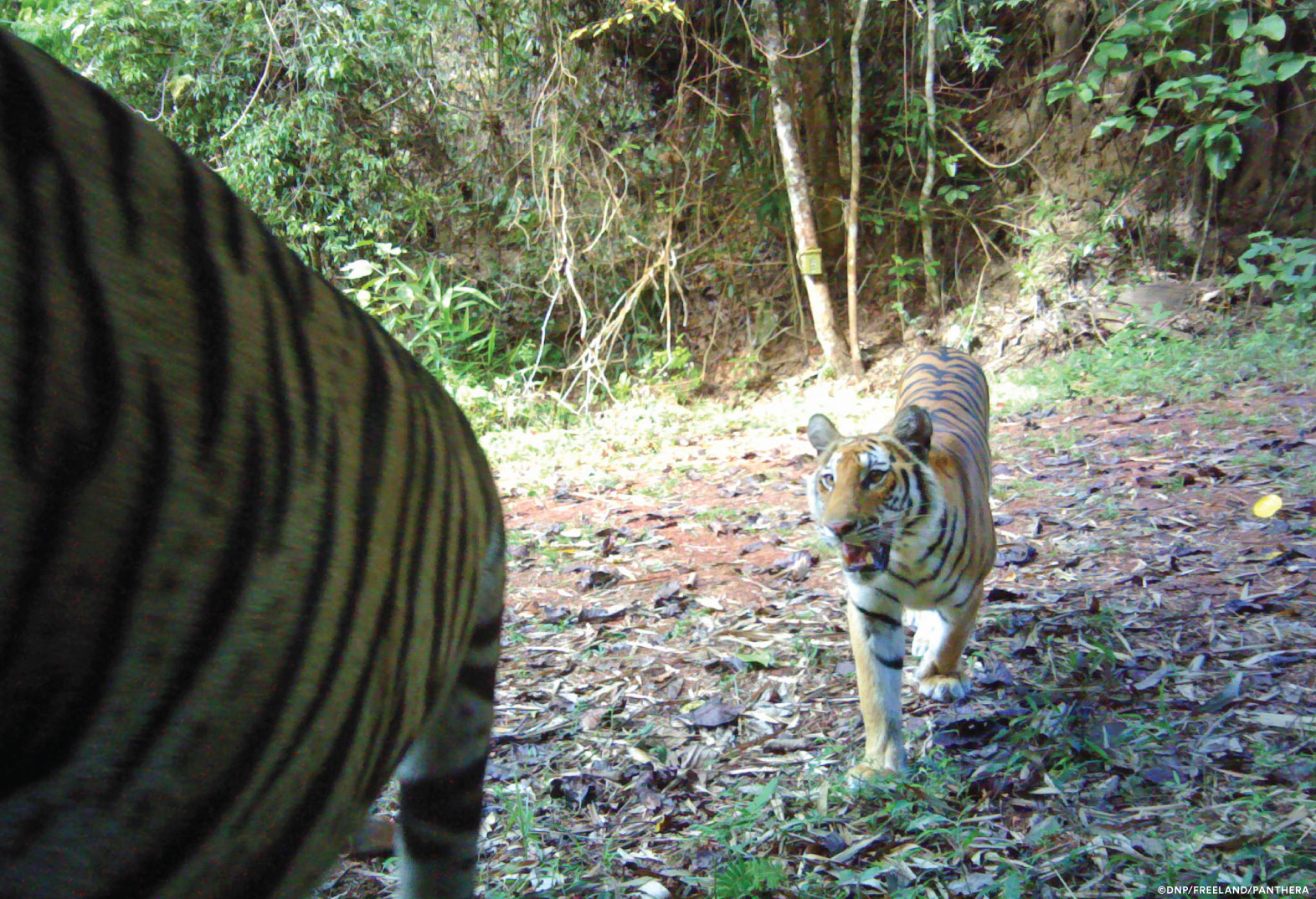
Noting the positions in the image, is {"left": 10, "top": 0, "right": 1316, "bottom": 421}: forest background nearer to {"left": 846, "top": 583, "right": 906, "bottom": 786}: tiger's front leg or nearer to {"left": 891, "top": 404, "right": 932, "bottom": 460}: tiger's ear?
{"left": 891, "top": 404, "right": 932, "bottom": 460}: tiger's ear

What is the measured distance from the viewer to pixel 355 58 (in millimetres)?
8578

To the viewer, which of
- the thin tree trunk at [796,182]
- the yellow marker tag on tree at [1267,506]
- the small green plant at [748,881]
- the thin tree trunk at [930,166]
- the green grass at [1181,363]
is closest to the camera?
the small green plant at [748,881]

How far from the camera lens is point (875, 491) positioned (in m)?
2.65

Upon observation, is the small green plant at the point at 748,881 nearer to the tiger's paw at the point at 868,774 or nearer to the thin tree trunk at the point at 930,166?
the tiger's paw at the point at 868,774

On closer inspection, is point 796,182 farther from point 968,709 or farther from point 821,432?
point 968,709

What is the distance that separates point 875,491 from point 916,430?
0.35 m

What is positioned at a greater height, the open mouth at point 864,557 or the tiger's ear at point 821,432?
the tiger's ear at point 821,432

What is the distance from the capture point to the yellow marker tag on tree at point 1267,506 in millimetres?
3803

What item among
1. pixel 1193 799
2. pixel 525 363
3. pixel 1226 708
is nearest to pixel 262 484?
pixel 1193 799

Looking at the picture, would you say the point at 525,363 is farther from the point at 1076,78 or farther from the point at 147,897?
the point at 147,897

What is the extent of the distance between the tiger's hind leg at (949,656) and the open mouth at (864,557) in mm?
388

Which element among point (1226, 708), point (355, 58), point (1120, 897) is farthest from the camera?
point (355, 58)

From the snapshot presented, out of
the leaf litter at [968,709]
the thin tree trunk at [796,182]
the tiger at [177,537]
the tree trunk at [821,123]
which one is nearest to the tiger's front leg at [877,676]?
the leaf litter at [968,709]

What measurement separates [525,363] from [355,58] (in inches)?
136
